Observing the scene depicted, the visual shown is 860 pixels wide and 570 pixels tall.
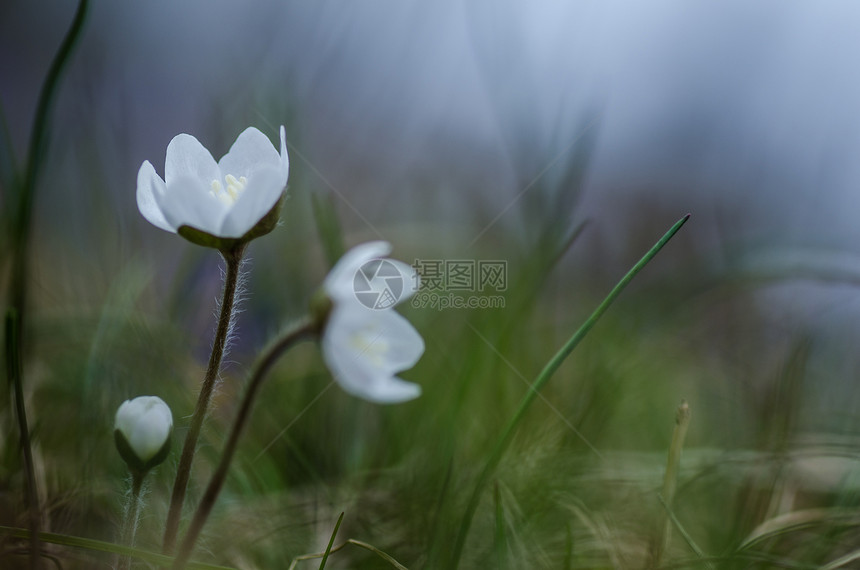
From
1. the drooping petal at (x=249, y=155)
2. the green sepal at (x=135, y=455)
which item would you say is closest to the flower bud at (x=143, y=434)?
the green sepal at (x=135, y=455)

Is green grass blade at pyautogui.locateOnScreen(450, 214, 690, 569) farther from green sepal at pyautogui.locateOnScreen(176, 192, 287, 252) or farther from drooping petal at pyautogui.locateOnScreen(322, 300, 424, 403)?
green sepal at pyautogui.locateOnScreen(176, 192, 287, 252)

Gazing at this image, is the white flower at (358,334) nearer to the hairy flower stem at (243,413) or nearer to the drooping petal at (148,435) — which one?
the hairy flower stem at (243,413)

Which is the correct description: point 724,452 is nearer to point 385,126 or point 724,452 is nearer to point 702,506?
point 702,506

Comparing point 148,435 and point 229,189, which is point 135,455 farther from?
point 229,189

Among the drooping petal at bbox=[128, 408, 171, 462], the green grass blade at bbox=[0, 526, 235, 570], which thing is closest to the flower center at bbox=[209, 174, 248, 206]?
the drooping petal at bbox=[128, 408, 171, 462]

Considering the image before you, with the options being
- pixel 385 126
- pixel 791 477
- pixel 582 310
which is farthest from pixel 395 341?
pixel 385 126
